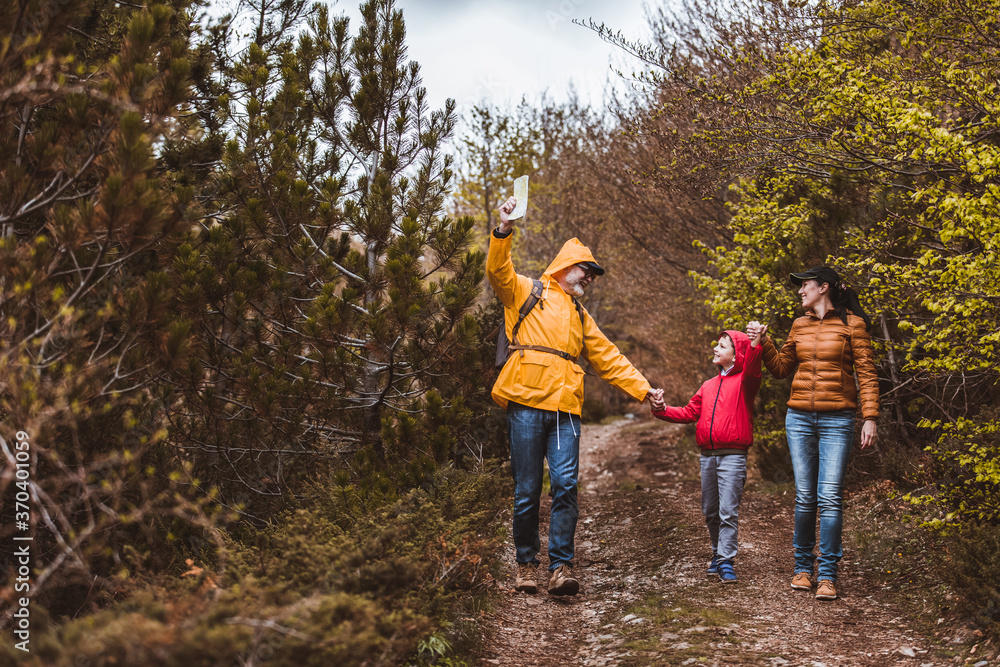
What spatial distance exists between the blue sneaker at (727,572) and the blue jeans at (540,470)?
1.14m

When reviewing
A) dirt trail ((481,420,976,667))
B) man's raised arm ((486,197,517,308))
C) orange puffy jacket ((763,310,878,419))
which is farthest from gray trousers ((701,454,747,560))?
man's raised arm ((486,197,517,308))

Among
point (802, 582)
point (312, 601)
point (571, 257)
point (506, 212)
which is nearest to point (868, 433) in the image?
point (802, 582)

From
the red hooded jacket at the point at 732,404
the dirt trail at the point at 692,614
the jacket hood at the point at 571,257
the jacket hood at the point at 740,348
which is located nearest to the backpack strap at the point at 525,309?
the jacket hood at the point at 571,257

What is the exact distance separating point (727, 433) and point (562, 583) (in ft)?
5.04

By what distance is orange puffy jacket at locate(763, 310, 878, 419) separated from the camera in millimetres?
4910

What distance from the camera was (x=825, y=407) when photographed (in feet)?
16.1

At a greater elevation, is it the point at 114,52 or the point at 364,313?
the point at 114,52

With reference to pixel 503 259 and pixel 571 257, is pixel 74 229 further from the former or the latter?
pixel 571 257

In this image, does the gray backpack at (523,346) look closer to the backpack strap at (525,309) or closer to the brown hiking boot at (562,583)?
the backpack strap at (525,309)

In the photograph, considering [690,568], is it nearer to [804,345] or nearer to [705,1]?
[804,345]

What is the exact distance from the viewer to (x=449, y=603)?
4090mm

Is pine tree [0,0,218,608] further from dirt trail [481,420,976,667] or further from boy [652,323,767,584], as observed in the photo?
boy [652,323,767,584]

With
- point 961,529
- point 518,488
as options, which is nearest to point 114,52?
point 518,488

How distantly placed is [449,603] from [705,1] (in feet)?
29.2
